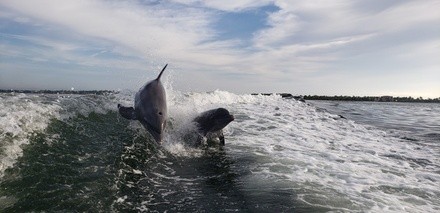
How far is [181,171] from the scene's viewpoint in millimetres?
8148

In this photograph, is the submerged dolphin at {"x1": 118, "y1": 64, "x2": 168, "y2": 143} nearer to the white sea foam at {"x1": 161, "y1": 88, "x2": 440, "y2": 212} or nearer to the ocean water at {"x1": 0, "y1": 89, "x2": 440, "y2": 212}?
the ocean water at {"x1": 0, "y1": 89, "x2": 440, "y2": 212}

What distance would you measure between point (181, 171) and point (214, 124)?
12.3ft

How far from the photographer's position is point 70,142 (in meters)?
8.72

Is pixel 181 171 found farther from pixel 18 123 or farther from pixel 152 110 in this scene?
pixel 18 123

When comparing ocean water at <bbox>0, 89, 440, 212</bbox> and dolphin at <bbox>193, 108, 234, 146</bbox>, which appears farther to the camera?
dolphin at <bbox>193, 108, 234, 146</bbox>

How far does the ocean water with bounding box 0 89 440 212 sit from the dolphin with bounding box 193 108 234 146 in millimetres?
396

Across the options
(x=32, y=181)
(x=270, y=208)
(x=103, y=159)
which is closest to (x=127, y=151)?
(x=103, y=159)

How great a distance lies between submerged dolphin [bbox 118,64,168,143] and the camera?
31.4 ft

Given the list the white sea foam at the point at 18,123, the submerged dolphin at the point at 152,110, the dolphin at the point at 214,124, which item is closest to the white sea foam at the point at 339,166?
the dolphin at the point at 214,124

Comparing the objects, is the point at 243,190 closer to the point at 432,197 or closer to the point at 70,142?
the point at 432,197

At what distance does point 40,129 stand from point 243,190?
535 centimetres

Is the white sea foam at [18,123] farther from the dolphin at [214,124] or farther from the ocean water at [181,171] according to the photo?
the dolphin at [214,124]

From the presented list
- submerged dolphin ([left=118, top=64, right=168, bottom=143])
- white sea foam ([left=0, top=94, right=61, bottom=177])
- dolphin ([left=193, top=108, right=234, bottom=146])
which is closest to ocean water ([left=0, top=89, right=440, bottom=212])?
white sea foam ([left=0, top=94, right=61, bottom=177])

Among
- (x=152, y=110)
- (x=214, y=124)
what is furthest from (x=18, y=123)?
(x=214, y=124)
